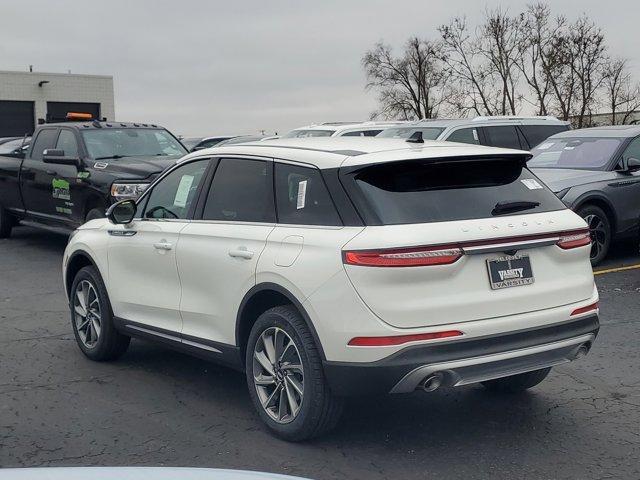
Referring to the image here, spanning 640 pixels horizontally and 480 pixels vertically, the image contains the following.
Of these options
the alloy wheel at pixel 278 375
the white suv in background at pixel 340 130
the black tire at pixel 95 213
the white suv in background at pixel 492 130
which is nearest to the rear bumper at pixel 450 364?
the alloy wheel at pixel 278 375

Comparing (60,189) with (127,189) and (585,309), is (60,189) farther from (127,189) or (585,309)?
(585,309)

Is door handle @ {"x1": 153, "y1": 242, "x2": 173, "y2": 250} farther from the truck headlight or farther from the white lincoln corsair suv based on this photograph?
the truck headlight

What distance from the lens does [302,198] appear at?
531 centimetres

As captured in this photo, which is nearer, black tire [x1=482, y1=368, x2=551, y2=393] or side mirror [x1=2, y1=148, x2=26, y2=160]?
black tire [x1=482, y1=368, x2=551, y2=393]

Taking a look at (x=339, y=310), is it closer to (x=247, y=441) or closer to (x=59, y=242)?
(x=247, y=441)

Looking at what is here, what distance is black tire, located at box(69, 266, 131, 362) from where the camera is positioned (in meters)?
6.98

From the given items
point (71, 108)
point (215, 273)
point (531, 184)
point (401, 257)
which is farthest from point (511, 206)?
point (71, 108)

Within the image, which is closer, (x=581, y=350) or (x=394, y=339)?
(x=394, y=339)

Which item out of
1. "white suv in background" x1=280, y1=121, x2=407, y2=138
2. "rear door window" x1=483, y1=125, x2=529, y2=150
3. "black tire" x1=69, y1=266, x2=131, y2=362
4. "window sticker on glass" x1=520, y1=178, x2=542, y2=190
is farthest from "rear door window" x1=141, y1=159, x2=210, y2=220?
"white suv in background" x1=280, y1=121, x2=407, y2=138

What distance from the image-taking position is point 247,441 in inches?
209

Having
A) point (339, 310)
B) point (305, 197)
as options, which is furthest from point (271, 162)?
point (339, 310)

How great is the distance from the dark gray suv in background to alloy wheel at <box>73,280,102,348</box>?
6.05 m

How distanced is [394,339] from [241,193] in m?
1.66

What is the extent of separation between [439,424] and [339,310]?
1254 millimetres
